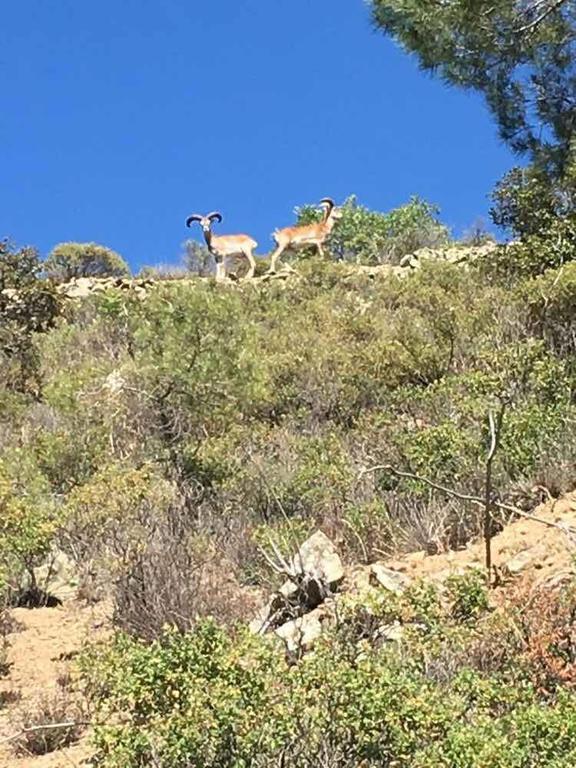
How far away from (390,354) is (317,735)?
23.8ft

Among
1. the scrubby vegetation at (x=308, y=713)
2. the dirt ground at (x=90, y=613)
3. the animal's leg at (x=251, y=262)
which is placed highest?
the animal's leg at (x=251, y=262)

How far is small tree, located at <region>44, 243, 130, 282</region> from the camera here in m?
24.5

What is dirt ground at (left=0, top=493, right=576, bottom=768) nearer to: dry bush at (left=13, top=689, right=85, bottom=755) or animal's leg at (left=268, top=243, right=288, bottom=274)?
dry bush at (left=13, top=689, right=85, bottom=755)

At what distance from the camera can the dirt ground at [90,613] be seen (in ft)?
15.5

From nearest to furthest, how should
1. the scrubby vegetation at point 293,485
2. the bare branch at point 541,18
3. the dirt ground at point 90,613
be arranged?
the scrubby vegetation at point 293,485, the dirt ground at point 90,613, the bare branch at point 541,18

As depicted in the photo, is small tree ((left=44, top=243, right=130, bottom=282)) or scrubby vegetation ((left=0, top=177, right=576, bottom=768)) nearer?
scrubby vegetation ((left=0, top=177, right=576, bottom=768))

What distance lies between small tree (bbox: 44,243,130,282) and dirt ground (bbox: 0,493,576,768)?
62.6 feet

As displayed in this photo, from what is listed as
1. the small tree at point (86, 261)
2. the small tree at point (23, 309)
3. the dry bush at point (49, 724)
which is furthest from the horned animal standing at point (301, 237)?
the dry bush at point (49, 724)

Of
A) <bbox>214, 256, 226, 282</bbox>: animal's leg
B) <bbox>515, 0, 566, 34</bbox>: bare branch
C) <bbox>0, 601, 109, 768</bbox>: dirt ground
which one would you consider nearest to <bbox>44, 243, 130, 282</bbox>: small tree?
<bbox>214, 256, 226, 282</bbox>: animal's leg

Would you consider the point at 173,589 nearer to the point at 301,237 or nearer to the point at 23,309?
the point at 23,309

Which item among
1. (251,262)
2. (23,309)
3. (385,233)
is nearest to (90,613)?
(23,309)

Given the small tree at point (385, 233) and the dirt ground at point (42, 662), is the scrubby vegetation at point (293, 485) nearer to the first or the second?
the dirt ground at point (42, 662)

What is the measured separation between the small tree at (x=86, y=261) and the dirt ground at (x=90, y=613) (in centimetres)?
1909

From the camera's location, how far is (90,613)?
6023 millimetres
